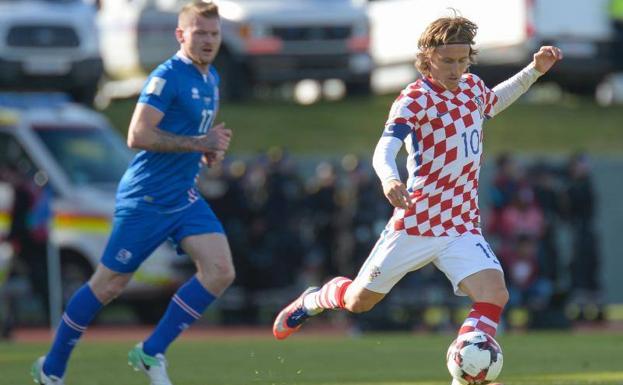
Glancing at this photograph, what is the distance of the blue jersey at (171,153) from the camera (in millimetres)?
10289

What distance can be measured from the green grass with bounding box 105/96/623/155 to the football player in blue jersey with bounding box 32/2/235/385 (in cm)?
1603

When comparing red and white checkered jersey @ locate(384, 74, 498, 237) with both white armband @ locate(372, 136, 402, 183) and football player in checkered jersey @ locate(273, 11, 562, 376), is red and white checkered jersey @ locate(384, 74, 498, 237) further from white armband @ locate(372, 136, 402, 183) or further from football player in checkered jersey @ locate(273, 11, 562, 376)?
white armband @ locate(372, 136, 402, 183)

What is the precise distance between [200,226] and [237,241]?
387 inches

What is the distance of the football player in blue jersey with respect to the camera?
10156 mm

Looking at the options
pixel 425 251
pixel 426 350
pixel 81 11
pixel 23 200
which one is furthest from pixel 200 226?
pixel 81 11

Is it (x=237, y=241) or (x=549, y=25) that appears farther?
(x=549, y=25)

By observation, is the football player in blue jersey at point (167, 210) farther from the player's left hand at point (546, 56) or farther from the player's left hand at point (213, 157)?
the player's left hand at point (546, 56)

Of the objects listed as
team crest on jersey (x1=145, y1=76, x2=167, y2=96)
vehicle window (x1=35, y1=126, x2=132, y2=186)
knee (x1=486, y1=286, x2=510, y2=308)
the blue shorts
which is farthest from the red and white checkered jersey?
vehicle window (x1=35, y1=126, x2=132, y2=186)

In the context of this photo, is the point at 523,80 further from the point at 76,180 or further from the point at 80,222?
the point at 76,180

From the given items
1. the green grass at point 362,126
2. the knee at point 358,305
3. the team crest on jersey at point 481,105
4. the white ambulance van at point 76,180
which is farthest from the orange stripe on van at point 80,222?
the team crest on jersey at point 481,105

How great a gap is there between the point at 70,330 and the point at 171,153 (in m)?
1.28

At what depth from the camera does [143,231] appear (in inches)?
405

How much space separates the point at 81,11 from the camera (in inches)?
1004

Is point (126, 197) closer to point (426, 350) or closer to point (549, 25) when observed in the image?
point (426, 350)
